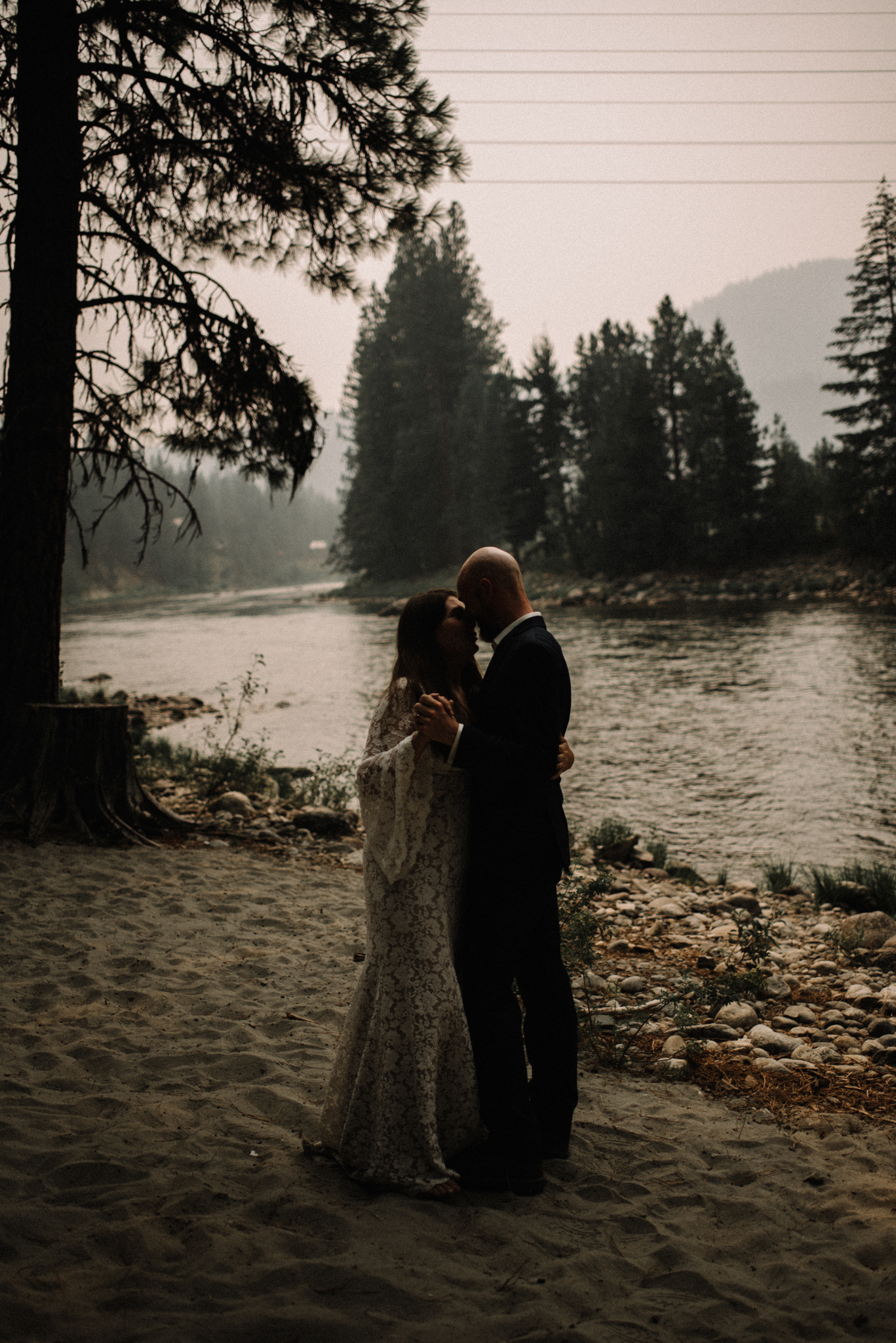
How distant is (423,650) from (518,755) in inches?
18.3

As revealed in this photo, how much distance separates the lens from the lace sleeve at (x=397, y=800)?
8.89ft

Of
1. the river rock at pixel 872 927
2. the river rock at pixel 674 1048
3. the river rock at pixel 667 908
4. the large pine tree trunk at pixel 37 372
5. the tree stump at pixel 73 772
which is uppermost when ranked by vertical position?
the large pine tree trunk at pixel 37 372

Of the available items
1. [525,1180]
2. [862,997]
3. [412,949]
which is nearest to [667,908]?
[862,997]

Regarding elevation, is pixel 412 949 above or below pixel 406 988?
above

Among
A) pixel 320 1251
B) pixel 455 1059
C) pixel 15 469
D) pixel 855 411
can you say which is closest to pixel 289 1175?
pixel 320 1251

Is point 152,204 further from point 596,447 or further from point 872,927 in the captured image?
point 596,447

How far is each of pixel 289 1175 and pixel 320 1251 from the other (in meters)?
0.43

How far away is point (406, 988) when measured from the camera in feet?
9.07

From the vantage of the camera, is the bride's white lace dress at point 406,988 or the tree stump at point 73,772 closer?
the bride's white lace dress at point 406,988

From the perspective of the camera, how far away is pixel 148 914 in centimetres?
543

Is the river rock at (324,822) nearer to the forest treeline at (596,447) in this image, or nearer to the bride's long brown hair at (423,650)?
the bride's long brown hair at (423,650)

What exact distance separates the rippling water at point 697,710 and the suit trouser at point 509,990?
4.87 metres

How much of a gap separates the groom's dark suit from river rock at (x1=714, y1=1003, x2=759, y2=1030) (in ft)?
5.93

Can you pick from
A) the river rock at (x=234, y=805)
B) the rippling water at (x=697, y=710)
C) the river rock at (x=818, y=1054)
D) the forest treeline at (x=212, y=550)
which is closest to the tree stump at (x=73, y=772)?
the river rock at (x=234, y=805)
